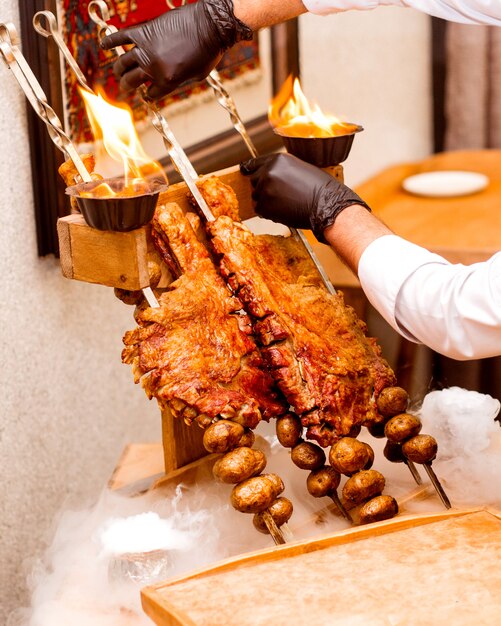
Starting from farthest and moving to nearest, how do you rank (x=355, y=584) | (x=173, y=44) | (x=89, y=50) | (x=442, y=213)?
1. (x=442, y=213)
2. (x=89, y=50)
3. (x=173, y=44)
4. (x=355, y=584)

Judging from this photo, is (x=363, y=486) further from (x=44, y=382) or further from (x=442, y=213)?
(x=442, y=213)

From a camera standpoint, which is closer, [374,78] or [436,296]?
[436,296]

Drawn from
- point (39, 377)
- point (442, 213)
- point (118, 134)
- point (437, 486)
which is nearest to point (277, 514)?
point (437, 486)

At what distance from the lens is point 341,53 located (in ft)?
12.1

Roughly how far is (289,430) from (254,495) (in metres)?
0.18

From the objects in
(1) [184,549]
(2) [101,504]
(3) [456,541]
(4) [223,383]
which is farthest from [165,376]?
(3) [456,541]

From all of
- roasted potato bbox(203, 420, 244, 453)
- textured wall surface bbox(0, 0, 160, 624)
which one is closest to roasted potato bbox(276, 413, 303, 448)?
roasted potato bbox(203, 420, 244, 453)

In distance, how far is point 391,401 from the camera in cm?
170

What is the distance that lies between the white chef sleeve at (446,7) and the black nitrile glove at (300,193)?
0.33 meters

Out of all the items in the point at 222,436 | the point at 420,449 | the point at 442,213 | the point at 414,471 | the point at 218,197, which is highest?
the point at 218,197

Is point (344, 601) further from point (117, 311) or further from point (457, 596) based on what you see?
point (117, 311)

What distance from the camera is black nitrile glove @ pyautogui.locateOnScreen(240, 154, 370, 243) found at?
1.72 meters

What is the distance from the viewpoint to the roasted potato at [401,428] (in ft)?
5.50

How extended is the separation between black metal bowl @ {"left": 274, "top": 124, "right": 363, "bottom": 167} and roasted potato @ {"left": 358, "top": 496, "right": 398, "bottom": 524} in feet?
2.35
